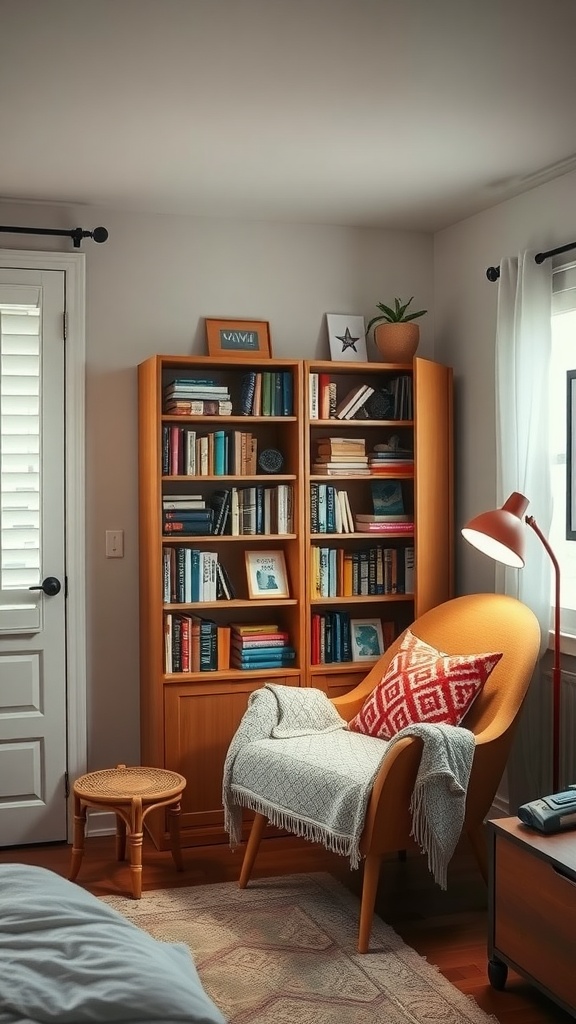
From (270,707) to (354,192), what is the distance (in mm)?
2004

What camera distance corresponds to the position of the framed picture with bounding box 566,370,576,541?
366 centimetres

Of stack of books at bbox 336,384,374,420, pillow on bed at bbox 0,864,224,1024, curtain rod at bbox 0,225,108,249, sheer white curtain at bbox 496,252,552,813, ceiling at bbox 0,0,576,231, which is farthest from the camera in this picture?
stack of books at bbox 336,384,374,420

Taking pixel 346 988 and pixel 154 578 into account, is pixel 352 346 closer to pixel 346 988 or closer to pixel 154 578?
pixel 154 578

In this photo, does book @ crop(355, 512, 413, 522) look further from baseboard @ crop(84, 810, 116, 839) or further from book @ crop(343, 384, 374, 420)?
baseboard @ crop(84, 810, 116, 839)

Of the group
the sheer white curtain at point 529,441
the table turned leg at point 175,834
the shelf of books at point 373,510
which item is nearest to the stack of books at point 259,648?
the shelf of books at point 373,510

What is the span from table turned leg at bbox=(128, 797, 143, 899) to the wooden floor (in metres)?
0.14

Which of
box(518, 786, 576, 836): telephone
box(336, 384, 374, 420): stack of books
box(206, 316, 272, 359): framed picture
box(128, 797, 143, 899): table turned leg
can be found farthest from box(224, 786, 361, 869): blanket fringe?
box(206, 316, 272, 359): framed picture

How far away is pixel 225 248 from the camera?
14.5ft

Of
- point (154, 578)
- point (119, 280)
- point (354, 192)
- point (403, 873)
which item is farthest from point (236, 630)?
point (354, 192)

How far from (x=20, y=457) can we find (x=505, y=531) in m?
1.91

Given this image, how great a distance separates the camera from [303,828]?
3303mm

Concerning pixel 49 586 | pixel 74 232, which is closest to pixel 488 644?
pixel 49 586

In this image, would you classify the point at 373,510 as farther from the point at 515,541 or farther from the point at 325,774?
the point at 325,774

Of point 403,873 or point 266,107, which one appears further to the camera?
point 403,873
